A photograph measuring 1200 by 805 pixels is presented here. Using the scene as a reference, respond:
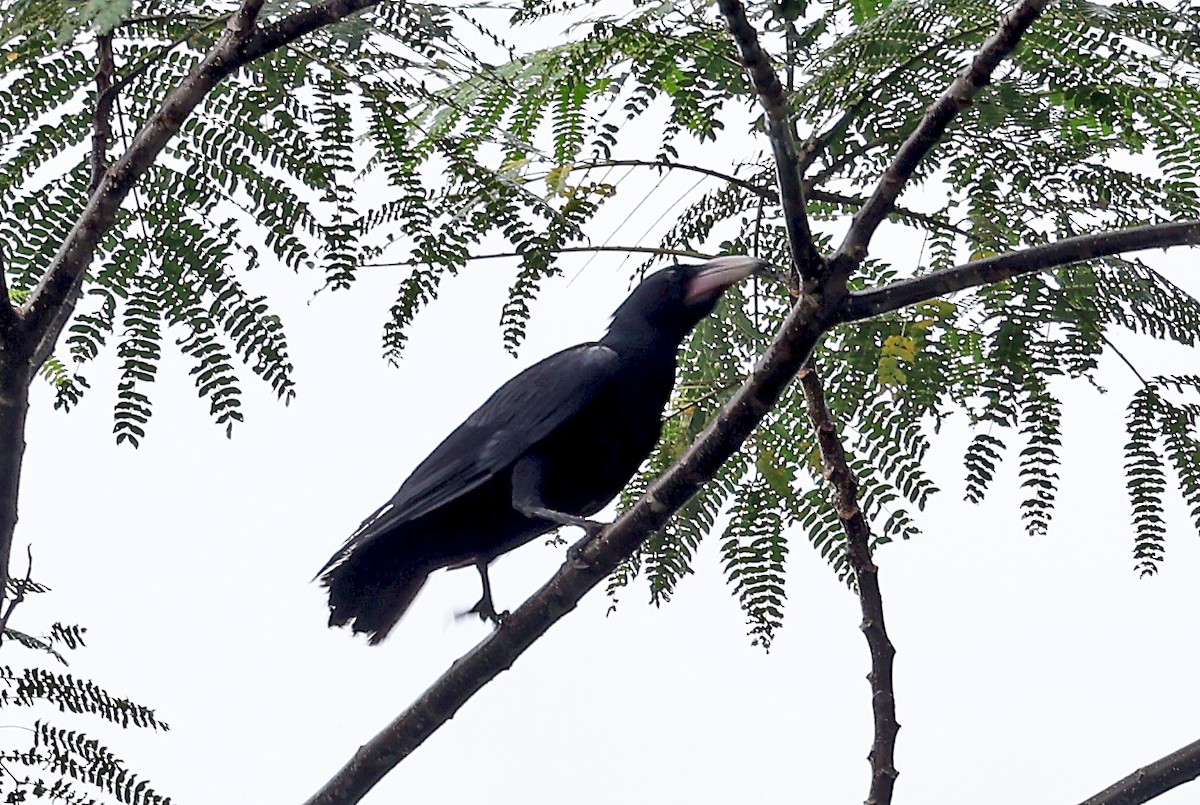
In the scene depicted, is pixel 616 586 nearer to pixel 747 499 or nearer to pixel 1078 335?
pixel 747 499

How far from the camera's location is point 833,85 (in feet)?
7.38

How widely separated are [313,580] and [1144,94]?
5.76 feet

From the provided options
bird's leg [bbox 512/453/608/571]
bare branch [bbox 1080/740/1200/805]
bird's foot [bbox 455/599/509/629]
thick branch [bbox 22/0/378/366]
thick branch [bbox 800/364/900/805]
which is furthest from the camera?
bird's foot [bbox 455/599/509/629]

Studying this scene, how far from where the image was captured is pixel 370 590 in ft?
9.93

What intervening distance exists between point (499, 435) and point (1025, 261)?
130 cm

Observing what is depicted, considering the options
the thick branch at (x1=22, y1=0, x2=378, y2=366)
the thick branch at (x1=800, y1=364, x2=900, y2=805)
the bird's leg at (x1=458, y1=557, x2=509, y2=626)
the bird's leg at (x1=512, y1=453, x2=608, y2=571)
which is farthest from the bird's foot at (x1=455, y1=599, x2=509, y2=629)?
the thick branch at (x1=22, y1=0, x2=378, y2=366)

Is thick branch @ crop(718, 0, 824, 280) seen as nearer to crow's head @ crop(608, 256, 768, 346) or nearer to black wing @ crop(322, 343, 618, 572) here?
crow's head @ crop(608, 256, 768, 346)

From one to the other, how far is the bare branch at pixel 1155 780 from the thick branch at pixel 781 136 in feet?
3.14

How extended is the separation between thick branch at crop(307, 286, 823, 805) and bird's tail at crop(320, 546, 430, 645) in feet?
1.78

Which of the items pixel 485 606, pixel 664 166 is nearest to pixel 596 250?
pixel 664 166

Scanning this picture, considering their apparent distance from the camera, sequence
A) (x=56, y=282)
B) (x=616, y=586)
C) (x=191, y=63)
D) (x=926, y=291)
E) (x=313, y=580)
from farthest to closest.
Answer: (x=313, y=580)
(x=616, y=586)
(x=191, y=63)
(x=56, y=282)
(x=926, y=291)

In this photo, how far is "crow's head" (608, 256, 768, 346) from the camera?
117 inches

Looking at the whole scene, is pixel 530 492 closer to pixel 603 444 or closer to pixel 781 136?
pixel 603 444

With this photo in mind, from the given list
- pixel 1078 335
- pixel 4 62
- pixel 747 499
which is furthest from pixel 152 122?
pixel 1078 335
